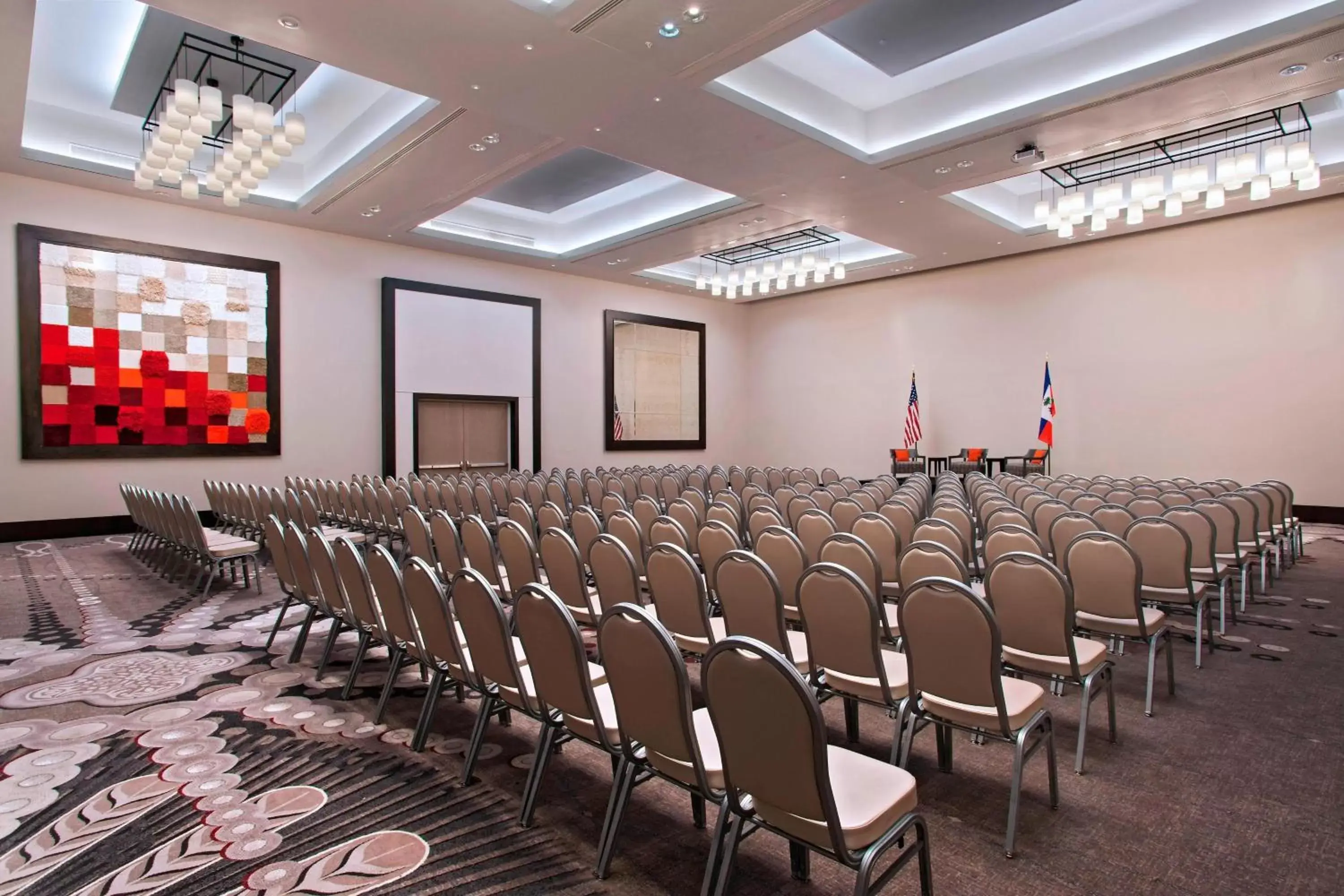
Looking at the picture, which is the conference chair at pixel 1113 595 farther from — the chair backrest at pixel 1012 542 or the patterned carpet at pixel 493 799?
the patterned carpet at pixel 493 799

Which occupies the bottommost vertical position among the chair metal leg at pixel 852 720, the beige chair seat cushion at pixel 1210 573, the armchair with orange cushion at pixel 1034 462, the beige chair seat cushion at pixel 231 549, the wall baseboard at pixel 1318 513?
the chair metal leg at pixel 852 720

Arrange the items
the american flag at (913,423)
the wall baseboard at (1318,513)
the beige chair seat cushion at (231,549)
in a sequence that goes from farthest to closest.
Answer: the american flag at (913,423) → the wall baseboard at (1318,513) → the beige chair seat cushion at (231,549)

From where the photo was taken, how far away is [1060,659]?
119 inches

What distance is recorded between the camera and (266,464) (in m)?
11.5

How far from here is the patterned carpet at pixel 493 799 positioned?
2.21 m

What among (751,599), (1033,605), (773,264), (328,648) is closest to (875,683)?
(751,599)

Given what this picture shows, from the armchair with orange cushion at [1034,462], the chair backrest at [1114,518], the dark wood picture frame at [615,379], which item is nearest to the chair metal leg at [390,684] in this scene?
the chair backrest at [1114,518]

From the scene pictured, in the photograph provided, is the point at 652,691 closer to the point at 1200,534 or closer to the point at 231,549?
the point at 1200,534

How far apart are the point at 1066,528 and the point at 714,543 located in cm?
231

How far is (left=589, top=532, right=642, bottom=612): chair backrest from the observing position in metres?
3.64

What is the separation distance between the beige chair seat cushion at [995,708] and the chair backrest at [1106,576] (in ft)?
3.40

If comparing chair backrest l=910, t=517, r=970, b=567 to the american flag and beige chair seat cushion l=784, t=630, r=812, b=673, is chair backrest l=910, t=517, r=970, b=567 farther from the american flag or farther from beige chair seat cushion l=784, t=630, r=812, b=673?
the american flag

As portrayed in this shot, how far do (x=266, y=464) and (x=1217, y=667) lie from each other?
12.4 meters

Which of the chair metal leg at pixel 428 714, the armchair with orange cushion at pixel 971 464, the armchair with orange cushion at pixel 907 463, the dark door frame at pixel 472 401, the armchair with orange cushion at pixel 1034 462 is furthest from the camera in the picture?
the armchair with orange cushion at pixel 907 463
